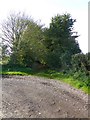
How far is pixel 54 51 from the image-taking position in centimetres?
4047

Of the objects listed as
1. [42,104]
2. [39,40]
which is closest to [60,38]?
[39,40]

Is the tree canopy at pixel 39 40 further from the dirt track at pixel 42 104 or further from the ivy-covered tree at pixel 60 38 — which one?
the dirt track at pixel 42 104

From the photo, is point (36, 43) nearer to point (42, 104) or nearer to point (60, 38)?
point (60, 38)

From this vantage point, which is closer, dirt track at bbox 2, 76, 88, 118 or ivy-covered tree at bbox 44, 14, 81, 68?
dirt track at bbox 2, 76, 88, 118

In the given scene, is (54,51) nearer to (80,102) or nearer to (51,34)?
(51,34)

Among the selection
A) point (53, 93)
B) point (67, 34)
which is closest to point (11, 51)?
point (67, 34)

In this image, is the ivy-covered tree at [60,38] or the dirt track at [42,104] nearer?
the dirt track at [42,104]

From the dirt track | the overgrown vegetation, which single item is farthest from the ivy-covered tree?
the dirt track

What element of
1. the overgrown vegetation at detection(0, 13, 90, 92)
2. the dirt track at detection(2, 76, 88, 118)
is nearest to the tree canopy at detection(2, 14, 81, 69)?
the overgrown vegetation at detection(0, 13, 90, 92)

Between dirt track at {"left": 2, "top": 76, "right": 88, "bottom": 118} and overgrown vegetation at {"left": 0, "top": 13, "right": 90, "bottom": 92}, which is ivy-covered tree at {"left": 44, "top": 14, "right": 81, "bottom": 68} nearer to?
overgrown vegetation at {"left": 0, "top": 13, "right": 90, "bottom": 92}

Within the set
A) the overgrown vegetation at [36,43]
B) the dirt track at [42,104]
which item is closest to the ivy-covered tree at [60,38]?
the overgrown vegetation at [36,43]

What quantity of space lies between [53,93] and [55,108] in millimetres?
3742

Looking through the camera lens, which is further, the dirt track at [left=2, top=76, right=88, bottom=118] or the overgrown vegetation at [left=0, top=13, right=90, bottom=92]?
the overgrown vegetation at [left=0, top=13, right=90, bottom=92]

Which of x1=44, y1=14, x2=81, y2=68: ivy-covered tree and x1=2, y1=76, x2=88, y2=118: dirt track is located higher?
x1=44, y1=14, x2=81, y2=68: ivy-covered tree
